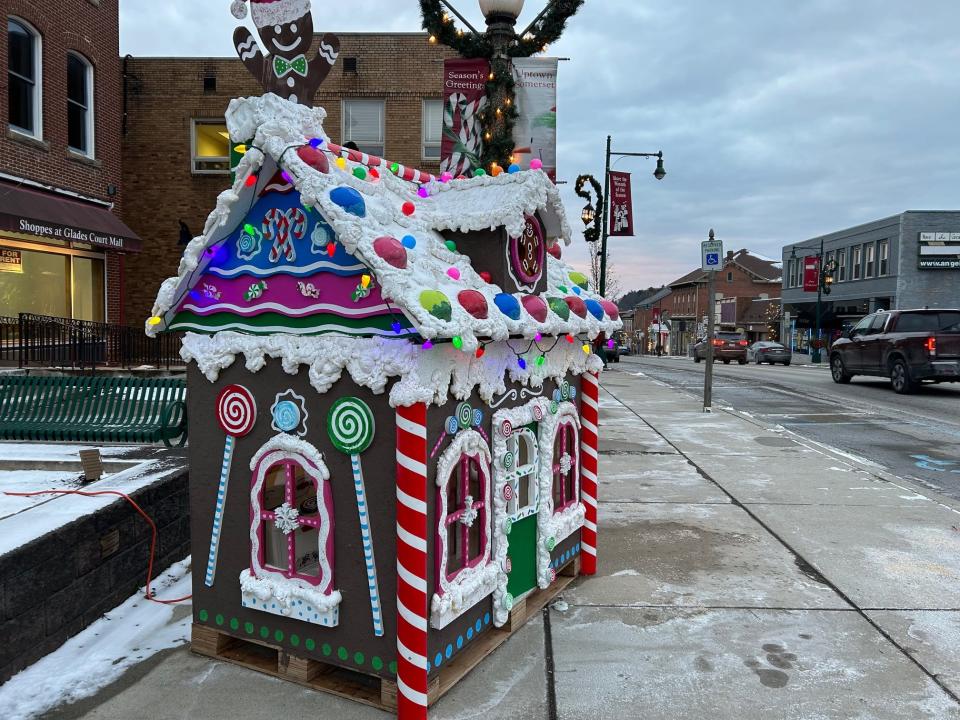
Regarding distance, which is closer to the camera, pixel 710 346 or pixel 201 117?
pixel 710 346

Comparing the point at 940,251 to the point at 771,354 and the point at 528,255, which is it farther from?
the point at 528,255

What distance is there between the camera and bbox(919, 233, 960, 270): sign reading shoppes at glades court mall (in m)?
37.2

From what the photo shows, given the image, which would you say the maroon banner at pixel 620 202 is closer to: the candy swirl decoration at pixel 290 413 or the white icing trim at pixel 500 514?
the white icing trim at pixel 500 514

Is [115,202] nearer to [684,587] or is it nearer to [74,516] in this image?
[74,516]

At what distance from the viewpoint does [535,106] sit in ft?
21.9

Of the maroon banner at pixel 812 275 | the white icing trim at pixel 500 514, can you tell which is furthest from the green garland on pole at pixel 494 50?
the maroon banner at pixel 812 275

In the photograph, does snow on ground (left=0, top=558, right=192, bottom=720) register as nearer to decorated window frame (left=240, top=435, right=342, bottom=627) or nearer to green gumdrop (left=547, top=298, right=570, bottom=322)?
decorated window frame (left=240, top=435, right=342, bottom=627)

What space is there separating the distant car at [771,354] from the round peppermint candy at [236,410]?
32.7 m

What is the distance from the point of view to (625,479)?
7.77 metres

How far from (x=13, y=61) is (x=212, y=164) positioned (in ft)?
19.0

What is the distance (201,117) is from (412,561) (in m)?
19.1

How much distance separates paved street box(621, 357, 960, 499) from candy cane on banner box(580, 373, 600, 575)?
16.9 ft

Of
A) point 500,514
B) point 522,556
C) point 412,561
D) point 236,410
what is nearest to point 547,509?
point 522,556

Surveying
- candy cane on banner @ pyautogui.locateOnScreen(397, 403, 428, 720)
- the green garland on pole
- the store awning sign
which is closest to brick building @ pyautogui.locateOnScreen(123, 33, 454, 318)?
the store awning sign
